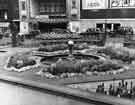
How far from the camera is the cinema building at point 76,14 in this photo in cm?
A: 4350

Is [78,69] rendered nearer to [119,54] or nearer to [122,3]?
[119,54]

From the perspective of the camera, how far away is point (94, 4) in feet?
149

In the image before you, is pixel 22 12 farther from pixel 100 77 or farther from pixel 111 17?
pixel 100 77

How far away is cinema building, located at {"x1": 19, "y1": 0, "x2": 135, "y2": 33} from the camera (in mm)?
43500

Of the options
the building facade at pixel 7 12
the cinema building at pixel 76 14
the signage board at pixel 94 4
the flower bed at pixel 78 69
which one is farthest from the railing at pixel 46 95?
the building facade at pixel 7 12

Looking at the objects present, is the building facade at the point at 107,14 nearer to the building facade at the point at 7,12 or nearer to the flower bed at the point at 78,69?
the building facade at the point at 7,12

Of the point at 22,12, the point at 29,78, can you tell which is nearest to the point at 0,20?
the point at 22,12

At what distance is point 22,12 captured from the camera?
49.5m

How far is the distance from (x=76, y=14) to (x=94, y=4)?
3905 millimetres

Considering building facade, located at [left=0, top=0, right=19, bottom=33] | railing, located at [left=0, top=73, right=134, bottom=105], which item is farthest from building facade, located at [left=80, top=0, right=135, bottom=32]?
Result: railing, located at [left=0, top=73, right=134, bottom=105]

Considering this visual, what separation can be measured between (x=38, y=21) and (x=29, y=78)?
3548 centimetres

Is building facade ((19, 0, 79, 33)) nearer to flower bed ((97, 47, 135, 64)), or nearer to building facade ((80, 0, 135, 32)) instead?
building facade ((80, 0, 135, 32))

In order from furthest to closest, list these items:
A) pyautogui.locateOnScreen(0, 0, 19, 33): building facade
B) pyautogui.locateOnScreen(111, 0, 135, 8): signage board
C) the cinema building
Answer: pyautogui.locateOnScreen(0, 0, 19, 33): building facade, the cinema building, pyautogui.locateOnScreen(111, 0, 135, 8): signage board

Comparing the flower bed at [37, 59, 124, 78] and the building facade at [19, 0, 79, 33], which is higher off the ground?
the building facade at [19, 0, 79, 33]
